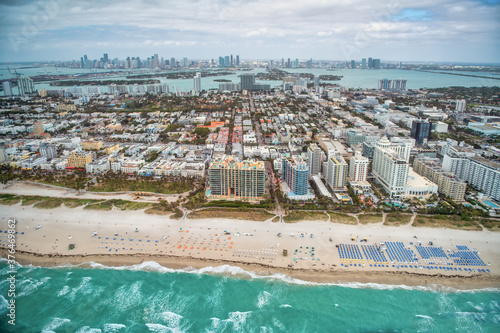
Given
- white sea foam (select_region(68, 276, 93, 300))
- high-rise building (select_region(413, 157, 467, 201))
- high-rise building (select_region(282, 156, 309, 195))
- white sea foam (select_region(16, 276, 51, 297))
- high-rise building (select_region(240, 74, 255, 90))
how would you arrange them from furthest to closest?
high-rise building (select_region(240, 74, 255, 90)) → high-rise building (select_region(413, 157, 467, 201)) → high-rise building (select_region(282, 156, 309, 195)) → white sea foam (select_region(16, 276, 51, 297)) → white sea foam (select_region(68, 276, 93, 300))

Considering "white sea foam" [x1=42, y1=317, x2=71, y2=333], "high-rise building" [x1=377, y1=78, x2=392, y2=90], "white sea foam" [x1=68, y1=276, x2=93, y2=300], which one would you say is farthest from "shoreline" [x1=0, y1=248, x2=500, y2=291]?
"high-rise building" [x1=377, y1=78, x2=392, y2=90]

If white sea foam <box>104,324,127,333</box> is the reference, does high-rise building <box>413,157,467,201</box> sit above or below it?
above

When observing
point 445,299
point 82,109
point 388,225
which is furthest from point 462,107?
point 82,109

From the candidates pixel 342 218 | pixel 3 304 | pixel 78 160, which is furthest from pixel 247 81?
pixel 3 304

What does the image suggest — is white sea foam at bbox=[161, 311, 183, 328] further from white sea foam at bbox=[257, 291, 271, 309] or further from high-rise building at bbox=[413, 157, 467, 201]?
high-rise building at bbox=[413, 157, 467, 201]

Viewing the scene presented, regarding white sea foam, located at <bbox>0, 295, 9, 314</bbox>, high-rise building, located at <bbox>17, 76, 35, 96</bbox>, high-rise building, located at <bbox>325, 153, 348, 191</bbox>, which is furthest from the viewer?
high-rise building, located at <bbox>17, 76, 35, 96</bbox>

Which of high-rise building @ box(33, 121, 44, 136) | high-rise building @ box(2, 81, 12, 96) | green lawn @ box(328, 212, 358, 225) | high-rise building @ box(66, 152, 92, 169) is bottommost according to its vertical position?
green lawn @ box(328, 212, 358, 225)

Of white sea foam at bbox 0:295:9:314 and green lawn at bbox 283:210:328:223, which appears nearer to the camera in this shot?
white sea foam at bbox 0:295:9:314
